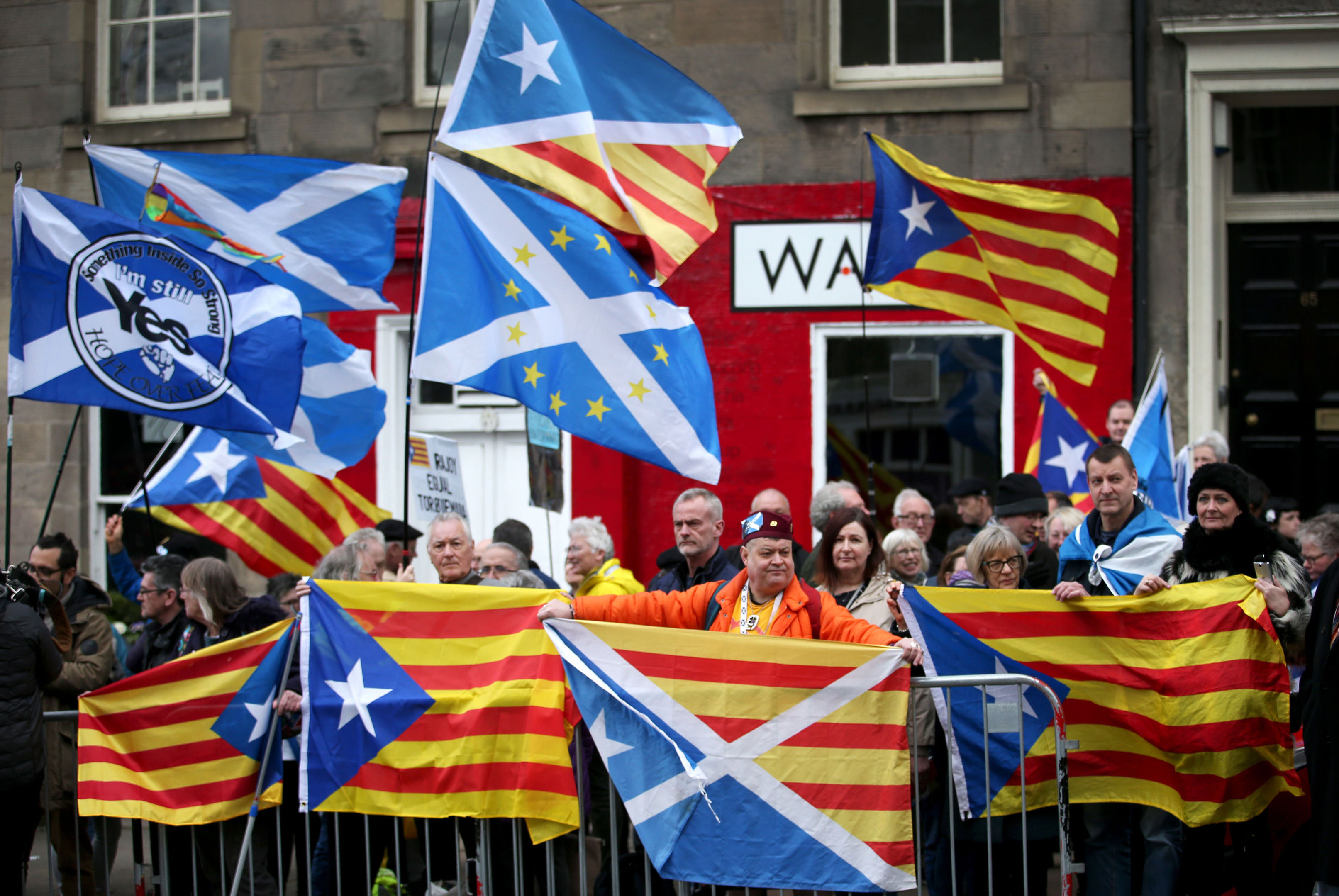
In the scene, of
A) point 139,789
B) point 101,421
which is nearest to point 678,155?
point 139,789

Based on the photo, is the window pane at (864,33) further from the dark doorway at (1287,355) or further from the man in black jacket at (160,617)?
the man in black jacket at (160,617)

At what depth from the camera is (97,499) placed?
11.4 m

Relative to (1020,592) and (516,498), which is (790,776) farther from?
(516,498)

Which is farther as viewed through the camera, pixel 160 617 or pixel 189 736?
pixel 160 617

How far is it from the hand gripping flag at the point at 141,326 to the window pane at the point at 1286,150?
7.39m

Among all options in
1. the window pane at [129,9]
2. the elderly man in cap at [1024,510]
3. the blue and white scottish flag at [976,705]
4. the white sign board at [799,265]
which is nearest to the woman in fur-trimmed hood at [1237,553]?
the blue and white scottish flag at [976,705]

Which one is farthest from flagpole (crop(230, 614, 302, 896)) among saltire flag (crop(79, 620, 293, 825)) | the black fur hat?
the black fur hat

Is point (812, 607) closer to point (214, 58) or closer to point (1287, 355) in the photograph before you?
point (1287, 355)

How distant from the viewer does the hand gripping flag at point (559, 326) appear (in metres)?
5.85

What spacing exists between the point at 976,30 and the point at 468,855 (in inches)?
291

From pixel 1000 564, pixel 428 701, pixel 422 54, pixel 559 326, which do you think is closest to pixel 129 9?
pixel 422 54

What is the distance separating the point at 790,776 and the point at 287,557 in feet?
15.6

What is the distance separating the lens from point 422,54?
10977 mm

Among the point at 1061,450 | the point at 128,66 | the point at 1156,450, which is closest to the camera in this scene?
the point at 1156,450
